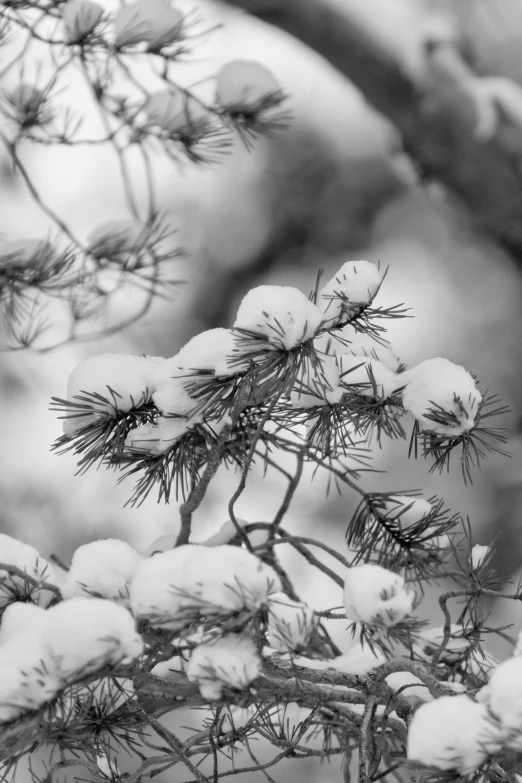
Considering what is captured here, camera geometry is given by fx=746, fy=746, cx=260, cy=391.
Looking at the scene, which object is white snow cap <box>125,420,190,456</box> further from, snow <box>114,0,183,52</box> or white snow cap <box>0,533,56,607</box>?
snow <box>114,0,183,52</box>

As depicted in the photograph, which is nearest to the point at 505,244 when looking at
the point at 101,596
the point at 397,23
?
the point at 397,23

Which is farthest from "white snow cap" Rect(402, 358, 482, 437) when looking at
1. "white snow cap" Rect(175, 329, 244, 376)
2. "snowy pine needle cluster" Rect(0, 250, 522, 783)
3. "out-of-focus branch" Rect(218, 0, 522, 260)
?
"out-of-focus branch" Rect(218, 0, 522, 260)

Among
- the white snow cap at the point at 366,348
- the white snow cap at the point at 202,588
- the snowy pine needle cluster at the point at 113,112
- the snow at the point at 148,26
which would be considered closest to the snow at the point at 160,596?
the white snow cap at the point at 202,588

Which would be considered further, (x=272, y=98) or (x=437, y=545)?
(x=272, y=98)

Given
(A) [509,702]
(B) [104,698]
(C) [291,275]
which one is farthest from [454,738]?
(C) [291,275]

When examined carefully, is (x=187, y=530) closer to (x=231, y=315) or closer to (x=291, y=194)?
(x=231, y=315)

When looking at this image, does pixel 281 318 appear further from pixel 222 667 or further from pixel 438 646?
pixel 438 646

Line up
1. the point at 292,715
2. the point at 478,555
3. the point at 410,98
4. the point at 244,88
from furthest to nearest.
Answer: the point at 410,98
the point at 244,88
the point at 292,715
the point at 478,555
